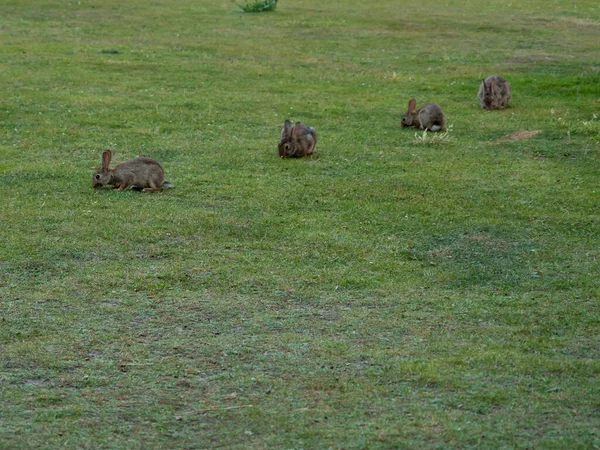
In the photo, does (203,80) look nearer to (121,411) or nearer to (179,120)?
(179,120)

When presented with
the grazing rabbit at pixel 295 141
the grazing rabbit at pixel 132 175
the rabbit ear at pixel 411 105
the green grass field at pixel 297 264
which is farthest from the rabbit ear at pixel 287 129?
the rabbit ear at pixel 411 105

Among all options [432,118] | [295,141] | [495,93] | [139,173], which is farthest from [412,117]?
[139,173]

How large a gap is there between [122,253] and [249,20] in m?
16.8

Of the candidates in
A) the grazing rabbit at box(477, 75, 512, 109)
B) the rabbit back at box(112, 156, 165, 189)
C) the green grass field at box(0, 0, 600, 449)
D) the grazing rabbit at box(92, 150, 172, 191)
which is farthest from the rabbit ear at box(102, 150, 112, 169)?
the grazing rabbit at box(477, 75, 512, 109)

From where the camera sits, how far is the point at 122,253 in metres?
8.03

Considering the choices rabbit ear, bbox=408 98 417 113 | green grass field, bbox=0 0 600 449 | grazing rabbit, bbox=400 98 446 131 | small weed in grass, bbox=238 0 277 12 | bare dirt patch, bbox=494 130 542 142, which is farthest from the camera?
small weed in grass, bbox=238 0 277 12

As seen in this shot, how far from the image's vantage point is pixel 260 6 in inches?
1000

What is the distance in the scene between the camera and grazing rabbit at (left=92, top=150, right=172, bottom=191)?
9.83 metres

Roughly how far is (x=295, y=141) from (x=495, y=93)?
4.21 metres

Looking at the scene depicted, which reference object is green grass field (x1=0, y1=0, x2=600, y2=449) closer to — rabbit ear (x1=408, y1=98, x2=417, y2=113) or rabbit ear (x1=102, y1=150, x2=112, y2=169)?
rabbit ear (x1=102, y1=150, x2=112, y2=169)

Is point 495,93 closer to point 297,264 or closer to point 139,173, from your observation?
point 139,173

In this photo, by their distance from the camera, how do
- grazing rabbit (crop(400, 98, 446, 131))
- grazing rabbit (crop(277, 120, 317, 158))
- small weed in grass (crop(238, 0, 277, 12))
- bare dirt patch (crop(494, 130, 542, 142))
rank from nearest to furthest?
grazing rabbit (crop(277, 120, 317, 158)) < bare dirt patch (crop(494, 130, 542, 142)) < grazing rabbit (crop(400, 98, 446, 131)) < small weed in grass (crop(238, 0, 277, 12))

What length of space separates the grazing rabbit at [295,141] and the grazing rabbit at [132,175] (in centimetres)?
192

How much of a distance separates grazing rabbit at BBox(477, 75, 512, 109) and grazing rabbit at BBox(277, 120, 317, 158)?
155 inches
